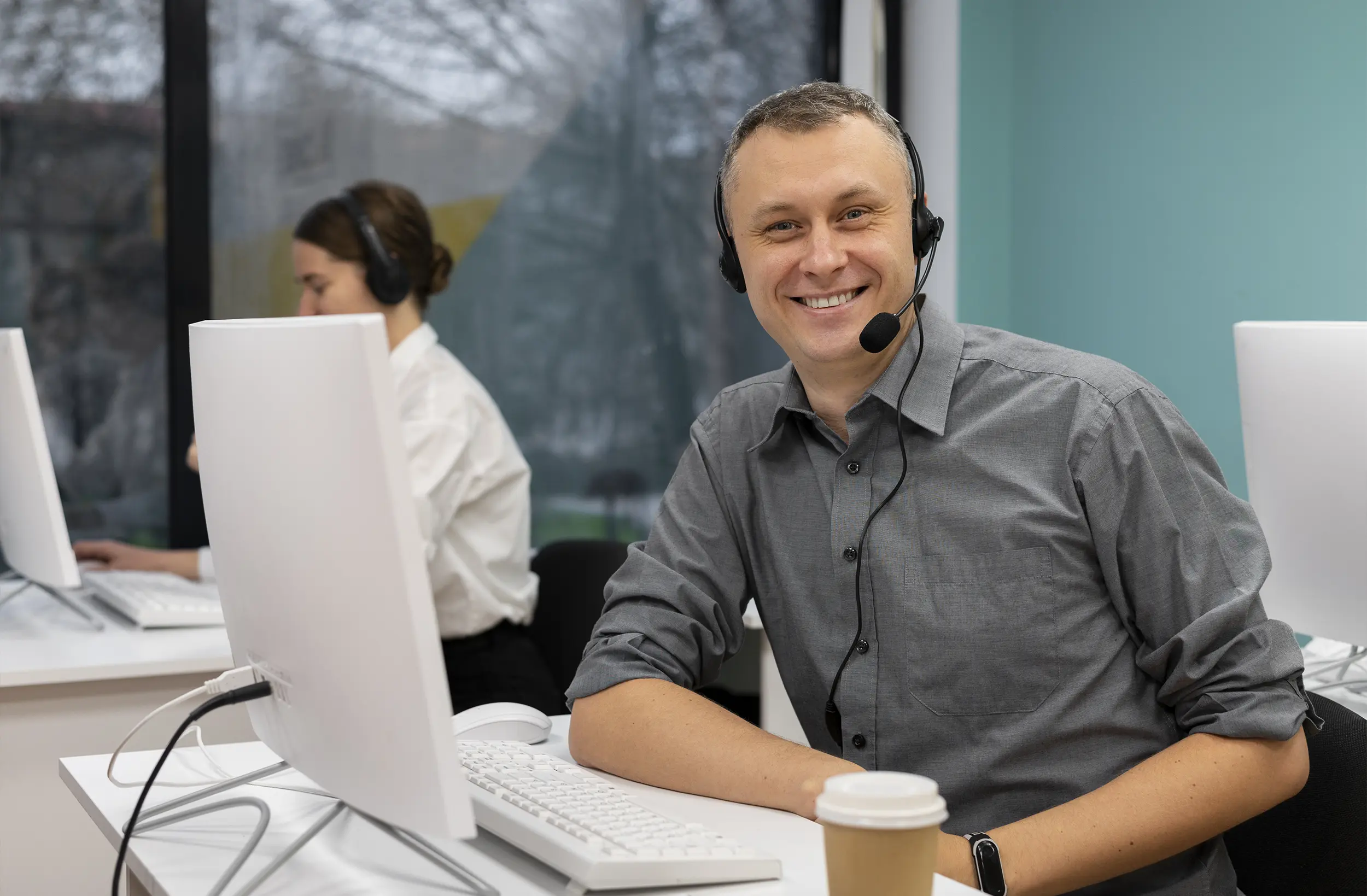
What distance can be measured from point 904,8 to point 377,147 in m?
1.38

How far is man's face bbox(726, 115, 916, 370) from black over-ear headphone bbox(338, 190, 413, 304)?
1084 mm

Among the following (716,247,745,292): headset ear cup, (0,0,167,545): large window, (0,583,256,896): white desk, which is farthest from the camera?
(0,0,167,545): large window

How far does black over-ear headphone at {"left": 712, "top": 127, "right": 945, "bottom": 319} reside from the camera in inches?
53.3

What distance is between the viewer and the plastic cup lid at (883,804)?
2.29 feet

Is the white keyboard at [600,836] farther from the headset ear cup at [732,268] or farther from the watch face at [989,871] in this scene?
the headset ear cup at [732,268]

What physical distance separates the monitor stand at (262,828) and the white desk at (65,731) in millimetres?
577

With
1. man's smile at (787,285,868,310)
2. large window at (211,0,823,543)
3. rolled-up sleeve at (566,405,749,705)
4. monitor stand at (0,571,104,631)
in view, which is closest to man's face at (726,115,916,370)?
man's smile at (787,285,868,310)

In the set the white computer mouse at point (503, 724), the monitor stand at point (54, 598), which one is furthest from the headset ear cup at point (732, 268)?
the monitor stand at point (54, 598)

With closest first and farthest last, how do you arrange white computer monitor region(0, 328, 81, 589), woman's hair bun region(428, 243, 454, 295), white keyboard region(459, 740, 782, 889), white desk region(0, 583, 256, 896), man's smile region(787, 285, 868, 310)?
white keyboard region(459, 740, 782, 889)
man's smile region(787, 285, 868, 310)
white desk region(0, 583, 256, 896)
white computer monitor region(0, 328, 81, 589)
woman's hair bun region(428, 243, 454, 295)

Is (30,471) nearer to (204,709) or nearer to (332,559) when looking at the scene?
(204,709)

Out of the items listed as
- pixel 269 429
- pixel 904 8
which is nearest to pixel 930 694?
pixel 269 429

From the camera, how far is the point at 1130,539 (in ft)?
3.79

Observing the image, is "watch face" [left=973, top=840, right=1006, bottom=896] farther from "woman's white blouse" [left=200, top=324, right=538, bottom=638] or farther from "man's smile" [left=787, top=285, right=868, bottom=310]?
"woman's white blouse" [left=200, top=324, right=538, bottom=638]

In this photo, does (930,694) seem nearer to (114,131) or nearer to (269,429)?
(269,429)
